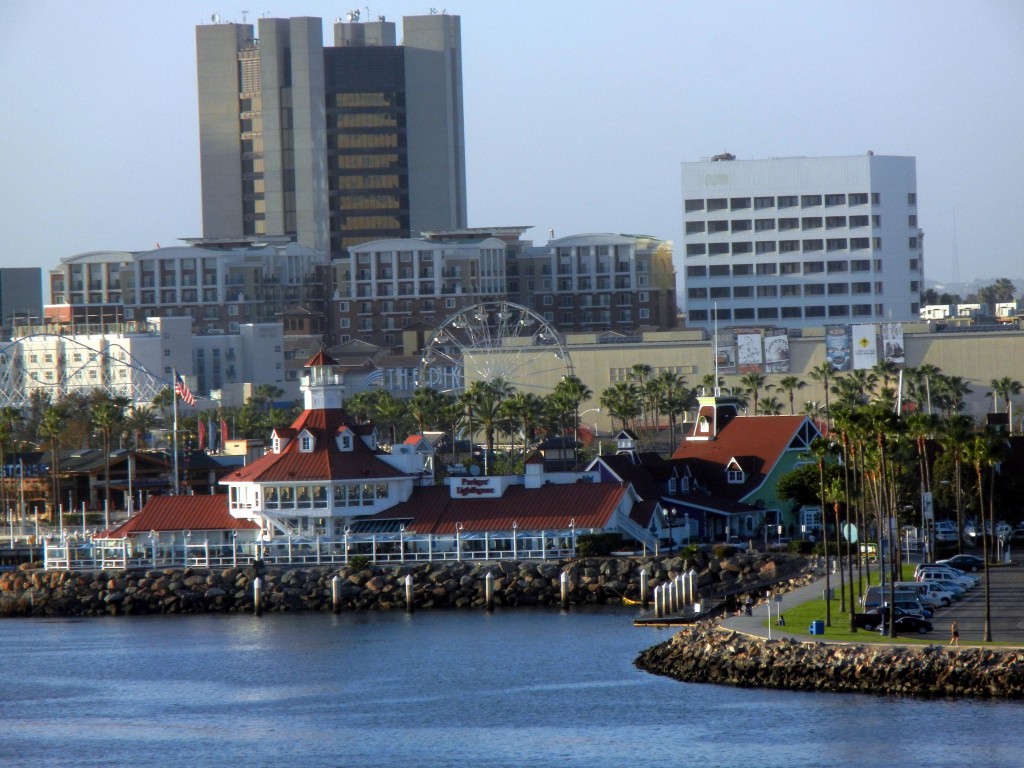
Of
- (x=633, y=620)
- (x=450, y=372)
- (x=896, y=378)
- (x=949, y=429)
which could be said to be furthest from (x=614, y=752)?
(x=450, y=372)

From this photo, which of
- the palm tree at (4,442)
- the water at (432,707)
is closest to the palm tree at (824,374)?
the palm tree at (4,442)

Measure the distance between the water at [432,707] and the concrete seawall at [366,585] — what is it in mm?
3582

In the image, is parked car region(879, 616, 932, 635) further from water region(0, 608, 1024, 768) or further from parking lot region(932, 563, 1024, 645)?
water region(0, 608, 1024, 768)

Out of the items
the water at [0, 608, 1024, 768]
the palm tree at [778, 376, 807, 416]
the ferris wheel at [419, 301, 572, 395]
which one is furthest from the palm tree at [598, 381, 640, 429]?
the water at [0, 608, 1024, 768]

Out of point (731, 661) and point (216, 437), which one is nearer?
point (731, 661)

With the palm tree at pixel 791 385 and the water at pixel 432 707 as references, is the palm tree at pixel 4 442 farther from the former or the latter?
the palm tree at pixel 791 385

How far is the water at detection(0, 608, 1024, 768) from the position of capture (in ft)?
172

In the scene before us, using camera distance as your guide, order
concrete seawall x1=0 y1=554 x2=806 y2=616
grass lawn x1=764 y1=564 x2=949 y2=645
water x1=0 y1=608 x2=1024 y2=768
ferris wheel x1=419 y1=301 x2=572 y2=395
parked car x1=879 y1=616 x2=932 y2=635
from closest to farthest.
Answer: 1. water x1=0 y1=608 x2=1024 y2=768
2. grass lawn x1=764 y1=564 x2=949 y2=645
3. parked car x1=879 y1=616 x2=932 y2=635
4. concrete seawall x1=0 y1=554 x2=806 y2=616
5. ferris wheel x1=419 y1=301 x2=572 y2=395

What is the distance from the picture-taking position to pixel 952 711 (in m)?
A: 53.7

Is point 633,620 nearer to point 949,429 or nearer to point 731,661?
point 731,661

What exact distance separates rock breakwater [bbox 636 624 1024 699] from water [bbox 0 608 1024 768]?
2.71 feet

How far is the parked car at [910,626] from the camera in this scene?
61.4 m

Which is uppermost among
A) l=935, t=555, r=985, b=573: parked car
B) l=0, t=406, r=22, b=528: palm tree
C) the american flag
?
the american flag

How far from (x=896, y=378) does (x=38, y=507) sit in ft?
207
